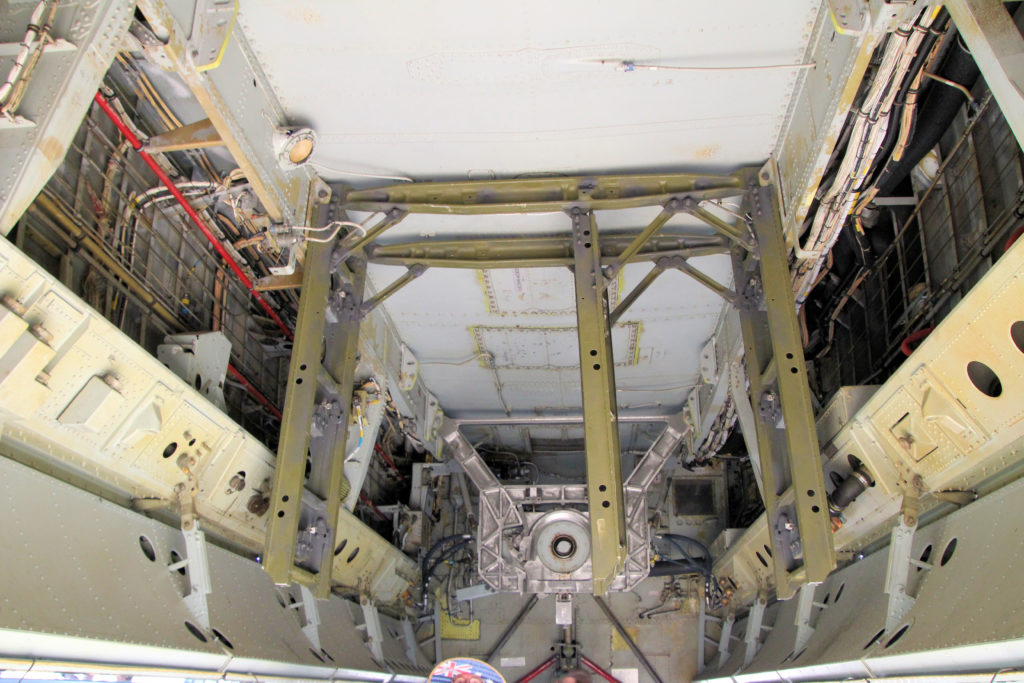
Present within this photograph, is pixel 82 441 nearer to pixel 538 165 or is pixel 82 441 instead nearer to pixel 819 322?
pixel 538 165

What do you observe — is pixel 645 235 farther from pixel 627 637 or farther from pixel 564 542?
pixel 627 637

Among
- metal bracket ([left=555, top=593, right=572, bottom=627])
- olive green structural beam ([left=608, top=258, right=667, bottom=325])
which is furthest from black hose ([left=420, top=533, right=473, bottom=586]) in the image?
olive green structural beam ([left=608, top=258, right=667, bottom=325])

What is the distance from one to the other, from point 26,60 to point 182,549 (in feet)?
Answer: 8.52

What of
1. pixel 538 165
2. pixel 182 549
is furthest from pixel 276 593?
pixel 538 165

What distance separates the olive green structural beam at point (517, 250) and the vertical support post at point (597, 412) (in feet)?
1.86

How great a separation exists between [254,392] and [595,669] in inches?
187

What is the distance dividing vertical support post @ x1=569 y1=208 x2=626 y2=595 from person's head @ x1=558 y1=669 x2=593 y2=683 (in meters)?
3.89

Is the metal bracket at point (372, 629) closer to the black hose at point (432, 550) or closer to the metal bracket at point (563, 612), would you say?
the black hose at point (432, 550)

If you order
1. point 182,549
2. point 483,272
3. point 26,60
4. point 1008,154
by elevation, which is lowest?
point 182,549

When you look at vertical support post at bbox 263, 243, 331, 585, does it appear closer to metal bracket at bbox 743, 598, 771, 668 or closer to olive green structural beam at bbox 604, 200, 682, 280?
olive green structural beam at bbox 604, 200, 682, 280

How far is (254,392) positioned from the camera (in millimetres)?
5559

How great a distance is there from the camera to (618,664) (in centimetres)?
823

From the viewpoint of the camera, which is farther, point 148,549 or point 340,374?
point 340,374

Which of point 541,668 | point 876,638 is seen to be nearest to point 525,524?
point 541,668
